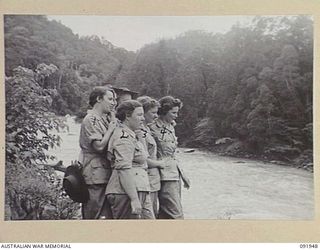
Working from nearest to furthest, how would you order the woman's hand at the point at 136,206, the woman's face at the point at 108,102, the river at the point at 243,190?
the woman's hand at the point at 136,206 → the woman's face at the point at 108,102 → the river at the point at 243,190

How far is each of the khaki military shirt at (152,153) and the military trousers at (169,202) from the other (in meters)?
0.06

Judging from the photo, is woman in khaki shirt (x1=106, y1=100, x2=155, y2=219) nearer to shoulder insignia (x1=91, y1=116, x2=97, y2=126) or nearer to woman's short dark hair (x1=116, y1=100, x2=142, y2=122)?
woman's short dark hair (x1=116, y1=100, x2=142, y2=122)

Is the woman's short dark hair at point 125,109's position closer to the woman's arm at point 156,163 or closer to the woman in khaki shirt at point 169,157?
the woman in khaki shirt at point 169,157

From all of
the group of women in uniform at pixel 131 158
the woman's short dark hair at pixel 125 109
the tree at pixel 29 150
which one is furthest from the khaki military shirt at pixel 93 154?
the tree at pixel 29 150

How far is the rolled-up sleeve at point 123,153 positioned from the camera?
3.79 meters

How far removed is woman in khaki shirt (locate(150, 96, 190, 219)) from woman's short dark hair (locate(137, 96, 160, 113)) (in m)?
0.06

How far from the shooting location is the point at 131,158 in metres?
3.81

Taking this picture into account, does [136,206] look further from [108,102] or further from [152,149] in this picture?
[108,102]

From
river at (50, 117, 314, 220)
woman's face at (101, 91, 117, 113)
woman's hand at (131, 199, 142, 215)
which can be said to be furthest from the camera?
river at (50, 117, 314, 220)

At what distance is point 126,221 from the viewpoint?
12.7ft

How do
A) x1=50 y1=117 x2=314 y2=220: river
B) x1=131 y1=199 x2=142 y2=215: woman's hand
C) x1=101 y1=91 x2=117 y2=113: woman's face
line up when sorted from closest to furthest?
x1=131 y1=199 x2=142 y2=215: woman's hand → x1=101 y1=91 x2=117 y2=113: woman's face → x1=50 y1=117 x2=314 y2=220: river

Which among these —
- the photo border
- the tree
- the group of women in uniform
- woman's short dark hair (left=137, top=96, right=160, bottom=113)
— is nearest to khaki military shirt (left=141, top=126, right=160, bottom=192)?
the group of women in uniform

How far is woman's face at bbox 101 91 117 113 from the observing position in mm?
3889

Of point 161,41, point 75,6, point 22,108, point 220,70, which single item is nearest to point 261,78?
point 220,70
